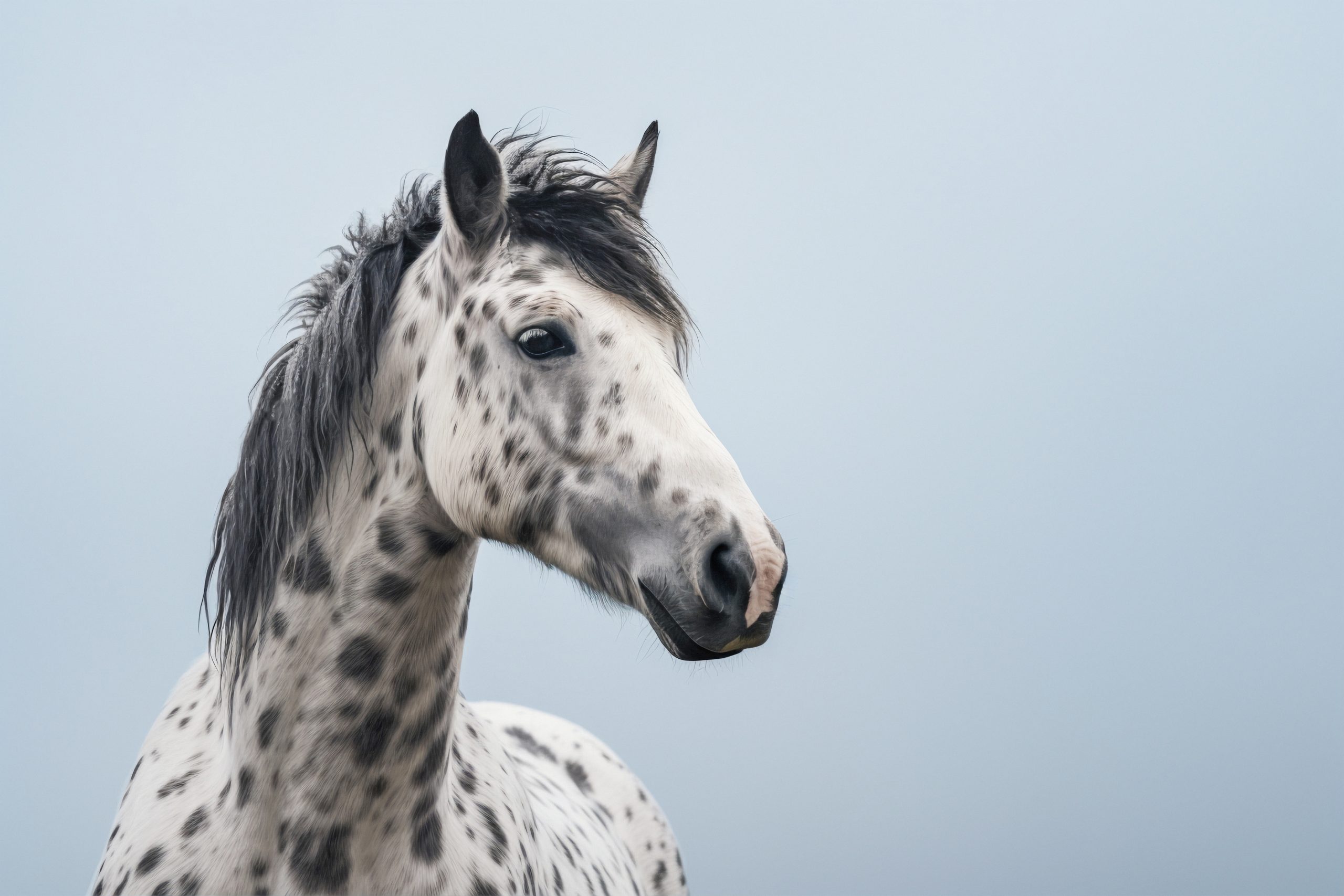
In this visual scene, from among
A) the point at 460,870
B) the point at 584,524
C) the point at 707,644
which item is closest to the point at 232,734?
the point at 460,870

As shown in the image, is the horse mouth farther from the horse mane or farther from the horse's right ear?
the horse's right ear

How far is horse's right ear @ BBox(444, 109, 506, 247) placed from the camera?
1301mm

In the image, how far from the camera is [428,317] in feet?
4.46

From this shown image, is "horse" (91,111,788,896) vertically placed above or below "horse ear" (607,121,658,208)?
below

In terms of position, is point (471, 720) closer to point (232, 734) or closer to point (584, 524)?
point (232, 734)

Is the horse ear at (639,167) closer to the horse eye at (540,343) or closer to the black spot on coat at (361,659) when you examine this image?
the horse eye at (540,343)

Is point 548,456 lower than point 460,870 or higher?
higher

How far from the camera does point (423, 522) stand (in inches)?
51.3

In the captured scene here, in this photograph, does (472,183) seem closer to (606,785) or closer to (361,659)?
(361,659)

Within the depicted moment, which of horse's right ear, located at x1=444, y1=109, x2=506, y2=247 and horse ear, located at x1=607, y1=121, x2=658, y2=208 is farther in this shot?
horse ear, located at x1=607, y1=121, x2=658, y2=208

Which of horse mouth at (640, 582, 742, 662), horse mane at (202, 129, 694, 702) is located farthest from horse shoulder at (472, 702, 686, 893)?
horse mouth at (640, 582, 742, 662)

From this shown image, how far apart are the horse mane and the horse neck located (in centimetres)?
3

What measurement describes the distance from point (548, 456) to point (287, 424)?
15.5 inches

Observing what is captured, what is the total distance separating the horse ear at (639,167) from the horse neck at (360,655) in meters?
0.45
